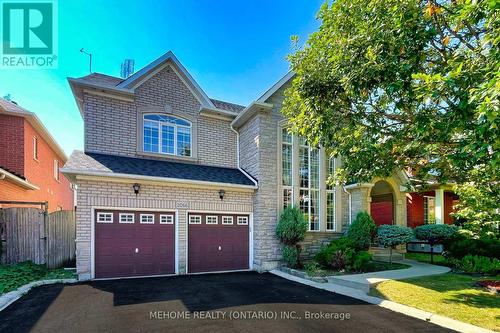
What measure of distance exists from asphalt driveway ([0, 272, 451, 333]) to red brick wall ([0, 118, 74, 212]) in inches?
269

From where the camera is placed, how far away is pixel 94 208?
9.78 metres

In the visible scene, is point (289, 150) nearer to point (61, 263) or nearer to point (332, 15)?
point (332, 15)

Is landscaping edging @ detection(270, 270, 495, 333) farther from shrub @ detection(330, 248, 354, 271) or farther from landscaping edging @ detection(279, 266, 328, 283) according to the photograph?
shrub @ detection(330, 248, 354, 271)

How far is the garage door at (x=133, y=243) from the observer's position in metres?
9.80

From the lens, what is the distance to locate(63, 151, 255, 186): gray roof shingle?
9.88m

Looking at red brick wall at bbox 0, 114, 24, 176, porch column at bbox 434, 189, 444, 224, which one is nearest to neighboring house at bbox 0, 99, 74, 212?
red brick wall at bbox 0, 114, 24, 176

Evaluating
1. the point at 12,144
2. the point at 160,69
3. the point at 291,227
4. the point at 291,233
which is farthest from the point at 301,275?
the point at 12,144

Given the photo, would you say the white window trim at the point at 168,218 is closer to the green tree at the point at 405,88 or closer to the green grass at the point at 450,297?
the green tree at the point at 405,88

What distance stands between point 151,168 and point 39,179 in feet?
31.0

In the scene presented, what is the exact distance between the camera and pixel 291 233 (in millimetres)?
11477

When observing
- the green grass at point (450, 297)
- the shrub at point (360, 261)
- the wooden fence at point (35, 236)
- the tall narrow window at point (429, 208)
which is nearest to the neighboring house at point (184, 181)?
the wooden fence at point (35, 236)

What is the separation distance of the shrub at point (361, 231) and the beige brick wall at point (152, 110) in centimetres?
A: 616

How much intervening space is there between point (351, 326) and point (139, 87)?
11576mm

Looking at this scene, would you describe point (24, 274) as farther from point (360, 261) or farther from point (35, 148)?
point (360, 261)
